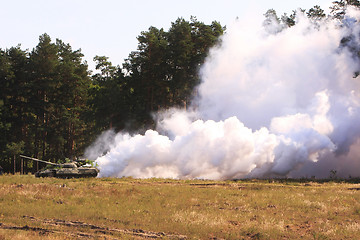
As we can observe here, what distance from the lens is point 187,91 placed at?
70.4 meters

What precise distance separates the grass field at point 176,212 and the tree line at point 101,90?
35.9m

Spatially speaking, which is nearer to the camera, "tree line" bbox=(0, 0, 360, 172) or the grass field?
the grass field

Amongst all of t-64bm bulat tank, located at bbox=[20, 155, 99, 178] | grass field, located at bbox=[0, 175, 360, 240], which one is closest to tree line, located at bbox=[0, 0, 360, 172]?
t-64bm bulat tank, located at bbox=[20, 155, 99, 178]

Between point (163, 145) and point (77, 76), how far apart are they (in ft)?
106

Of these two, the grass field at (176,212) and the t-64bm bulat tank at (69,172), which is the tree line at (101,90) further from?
the grass field at (176,212)

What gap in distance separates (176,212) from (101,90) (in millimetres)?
52972

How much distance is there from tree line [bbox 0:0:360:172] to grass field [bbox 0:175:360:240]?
3585cm

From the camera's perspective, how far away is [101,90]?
74.2 metres

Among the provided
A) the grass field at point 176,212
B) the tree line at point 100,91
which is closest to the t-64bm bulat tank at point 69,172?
the grass field at point 176,212

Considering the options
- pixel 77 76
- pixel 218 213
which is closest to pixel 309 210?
pixel 218 213

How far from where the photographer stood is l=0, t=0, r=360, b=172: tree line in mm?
68625

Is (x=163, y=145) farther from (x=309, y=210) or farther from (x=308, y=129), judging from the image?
(x=309, y=210)

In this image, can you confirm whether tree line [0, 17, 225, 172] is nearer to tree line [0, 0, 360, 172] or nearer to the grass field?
tree line [0, 0, 360, 172]

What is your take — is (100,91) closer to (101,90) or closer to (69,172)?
(101,90)
